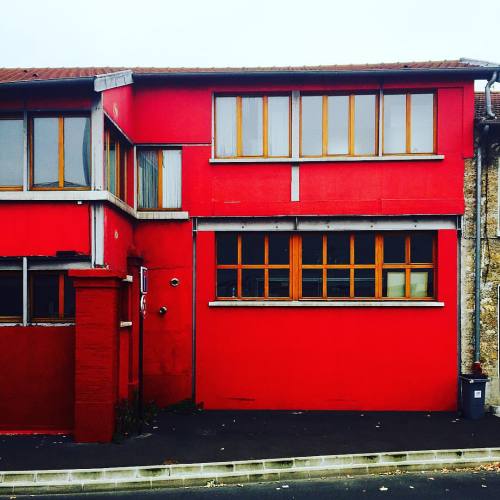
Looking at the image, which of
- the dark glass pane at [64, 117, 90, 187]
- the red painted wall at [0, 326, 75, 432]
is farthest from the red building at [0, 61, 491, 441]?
the red painted wall at [0, 326, 75, 432]

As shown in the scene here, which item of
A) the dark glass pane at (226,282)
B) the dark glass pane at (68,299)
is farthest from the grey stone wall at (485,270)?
the dark glass pane at (68,299)

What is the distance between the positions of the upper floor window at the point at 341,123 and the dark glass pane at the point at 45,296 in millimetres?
5554

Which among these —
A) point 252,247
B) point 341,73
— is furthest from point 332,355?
point 341,73

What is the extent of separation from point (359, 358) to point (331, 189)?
3.45 m

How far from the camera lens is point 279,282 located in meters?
12.7

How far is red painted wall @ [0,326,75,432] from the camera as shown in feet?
33.2

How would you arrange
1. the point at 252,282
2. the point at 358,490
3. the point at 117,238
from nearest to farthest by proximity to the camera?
the point at 358,490
the point at 117,238
the point at 252,282

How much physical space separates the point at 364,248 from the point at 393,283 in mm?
923

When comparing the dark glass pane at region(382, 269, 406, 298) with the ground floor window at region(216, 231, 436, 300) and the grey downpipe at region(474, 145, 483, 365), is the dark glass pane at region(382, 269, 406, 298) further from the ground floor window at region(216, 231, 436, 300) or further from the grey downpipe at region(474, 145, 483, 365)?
the grey downpipe at region(474, 145, 483, 365)

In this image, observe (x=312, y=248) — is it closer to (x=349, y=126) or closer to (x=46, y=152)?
(x=349, y=126)

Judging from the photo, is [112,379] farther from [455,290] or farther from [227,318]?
[455,290]

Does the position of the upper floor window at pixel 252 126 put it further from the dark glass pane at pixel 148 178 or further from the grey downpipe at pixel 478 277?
the grey downpipe at pixel 478 277

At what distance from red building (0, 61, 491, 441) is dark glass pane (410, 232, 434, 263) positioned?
0.09 ft

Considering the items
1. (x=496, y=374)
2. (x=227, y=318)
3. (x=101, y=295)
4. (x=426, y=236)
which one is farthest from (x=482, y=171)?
(x=101, y=295)
